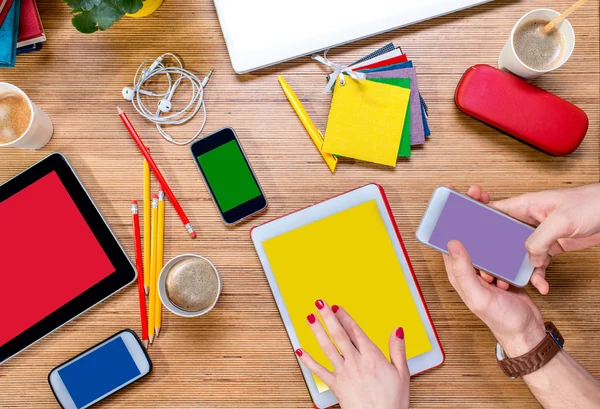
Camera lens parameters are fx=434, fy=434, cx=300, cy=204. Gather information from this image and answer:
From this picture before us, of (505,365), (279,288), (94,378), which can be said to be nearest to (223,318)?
(279,288)

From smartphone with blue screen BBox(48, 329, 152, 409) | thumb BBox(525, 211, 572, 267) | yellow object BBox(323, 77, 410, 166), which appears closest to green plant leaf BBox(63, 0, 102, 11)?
yellow object BBox(323, 77, 410, 166)

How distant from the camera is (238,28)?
0.74m

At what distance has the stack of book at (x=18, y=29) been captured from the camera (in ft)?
2.22

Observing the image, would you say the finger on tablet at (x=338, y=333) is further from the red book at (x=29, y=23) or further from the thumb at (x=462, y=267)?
the red book at (x=29, y=23)

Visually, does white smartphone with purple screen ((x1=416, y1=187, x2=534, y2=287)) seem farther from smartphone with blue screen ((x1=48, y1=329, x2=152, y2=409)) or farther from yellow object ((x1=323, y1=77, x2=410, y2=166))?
smartphone with blue screen ((x1=48, y1=329, x2=152, y2=409))

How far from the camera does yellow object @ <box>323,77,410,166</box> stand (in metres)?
0.73

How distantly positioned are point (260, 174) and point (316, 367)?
328 millimetres

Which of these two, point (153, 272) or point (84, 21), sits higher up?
point (84, 21)

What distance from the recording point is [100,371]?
28.3 inches

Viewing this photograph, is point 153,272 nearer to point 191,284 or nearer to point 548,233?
point 191,284

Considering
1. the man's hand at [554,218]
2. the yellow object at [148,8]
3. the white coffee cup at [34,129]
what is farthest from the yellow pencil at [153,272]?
the man's hand at [554,218]

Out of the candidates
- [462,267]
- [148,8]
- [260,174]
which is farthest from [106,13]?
[462,267]

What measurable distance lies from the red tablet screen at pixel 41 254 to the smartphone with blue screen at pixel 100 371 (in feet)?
0.32

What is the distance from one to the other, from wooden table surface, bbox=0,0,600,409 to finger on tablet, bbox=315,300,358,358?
118mm
